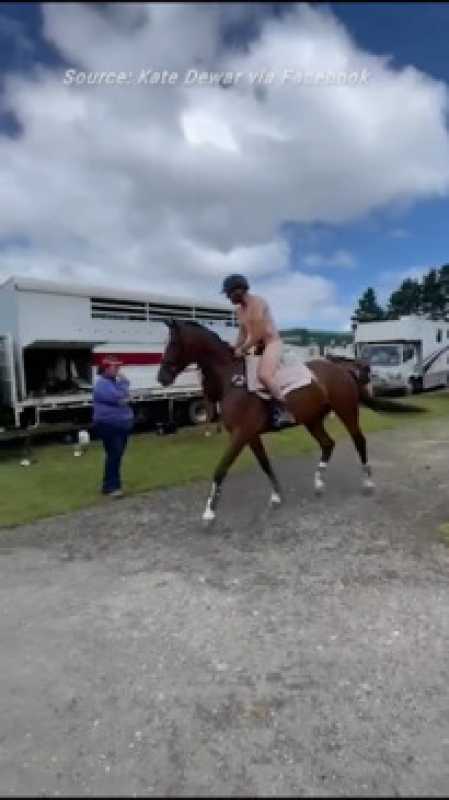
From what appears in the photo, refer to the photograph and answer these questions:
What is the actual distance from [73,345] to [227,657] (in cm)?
902

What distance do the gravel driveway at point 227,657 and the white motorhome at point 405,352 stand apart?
17.3 metres

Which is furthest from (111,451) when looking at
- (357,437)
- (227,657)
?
(227,657)

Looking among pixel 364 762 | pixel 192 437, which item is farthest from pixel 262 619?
pixel 192 437

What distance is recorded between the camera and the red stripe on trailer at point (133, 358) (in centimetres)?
1170

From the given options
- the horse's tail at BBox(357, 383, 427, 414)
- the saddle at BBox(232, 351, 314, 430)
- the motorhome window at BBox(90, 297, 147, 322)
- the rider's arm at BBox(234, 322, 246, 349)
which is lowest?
the horse's tail at BBox(357, 383, 427, 414)

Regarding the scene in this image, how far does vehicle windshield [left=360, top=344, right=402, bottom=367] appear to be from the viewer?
2256 cm

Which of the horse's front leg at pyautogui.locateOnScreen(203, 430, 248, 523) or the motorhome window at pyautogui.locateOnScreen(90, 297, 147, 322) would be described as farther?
the motorhome window at pyautogui.locateOnScreen(90, 297, 147, 322)

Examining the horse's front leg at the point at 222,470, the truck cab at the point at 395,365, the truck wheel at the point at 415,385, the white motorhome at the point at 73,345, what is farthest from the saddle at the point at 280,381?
the truck wheel at the point at 415,385

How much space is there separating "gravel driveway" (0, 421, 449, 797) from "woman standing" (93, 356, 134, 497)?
3.94 feet

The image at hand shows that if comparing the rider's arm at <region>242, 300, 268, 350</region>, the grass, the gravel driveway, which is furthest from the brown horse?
the grass

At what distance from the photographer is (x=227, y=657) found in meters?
3.10

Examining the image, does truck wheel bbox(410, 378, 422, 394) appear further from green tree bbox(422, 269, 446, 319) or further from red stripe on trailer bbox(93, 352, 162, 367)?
green tree bbox(422, 269, 446, 319)

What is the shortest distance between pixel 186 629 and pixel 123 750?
1084 mm

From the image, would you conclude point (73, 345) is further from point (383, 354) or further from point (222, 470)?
point (383, 354)
